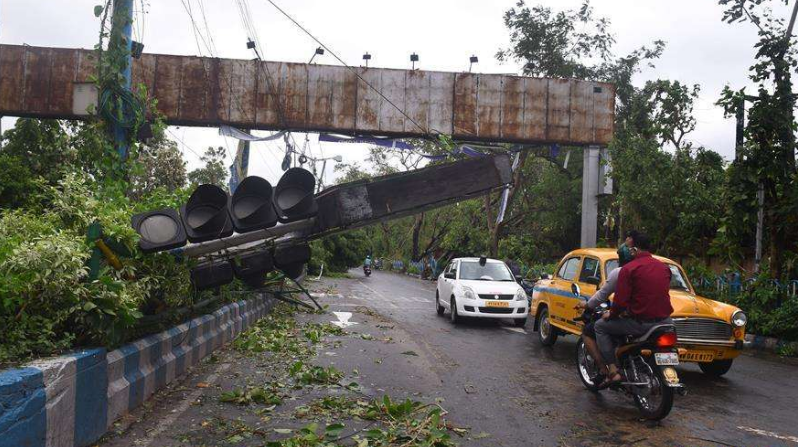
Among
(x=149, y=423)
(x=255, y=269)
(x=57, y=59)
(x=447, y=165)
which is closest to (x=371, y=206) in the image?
(x=447, y=165)

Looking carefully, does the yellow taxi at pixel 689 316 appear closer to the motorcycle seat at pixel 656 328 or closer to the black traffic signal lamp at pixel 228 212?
the motorcycle seat at pixel 656 328

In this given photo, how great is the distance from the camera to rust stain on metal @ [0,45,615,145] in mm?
22766

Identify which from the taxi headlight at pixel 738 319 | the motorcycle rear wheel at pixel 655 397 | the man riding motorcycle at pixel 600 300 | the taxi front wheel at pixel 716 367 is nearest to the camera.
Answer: the motorcycle rear wheel at pixel 655 397

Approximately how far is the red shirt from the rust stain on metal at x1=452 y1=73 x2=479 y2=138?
57.0 ft

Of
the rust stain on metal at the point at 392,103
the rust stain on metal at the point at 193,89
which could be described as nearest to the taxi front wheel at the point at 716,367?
the rust stain on metal at the point at 392,103

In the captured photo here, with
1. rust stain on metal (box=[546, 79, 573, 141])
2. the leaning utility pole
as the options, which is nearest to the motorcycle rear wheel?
the leaning utility pole

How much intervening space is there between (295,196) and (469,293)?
8500 mm

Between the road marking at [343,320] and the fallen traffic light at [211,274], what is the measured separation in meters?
5.43

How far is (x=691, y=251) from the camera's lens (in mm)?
21625

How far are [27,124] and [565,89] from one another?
68.7 feet

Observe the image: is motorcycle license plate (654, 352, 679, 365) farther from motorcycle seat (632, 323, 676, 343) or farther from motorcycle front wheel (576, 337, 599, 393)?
motorcycle front wheel (576, 337, 599, 393)

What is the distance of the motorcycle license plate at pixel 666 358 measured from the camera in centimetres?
591

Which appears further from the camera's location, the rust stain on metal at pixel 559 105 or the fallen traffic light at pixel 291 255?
the rust stain on metal at pixel 559 105

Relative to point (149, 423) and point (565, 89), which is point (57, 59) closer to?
point (565, 89)
